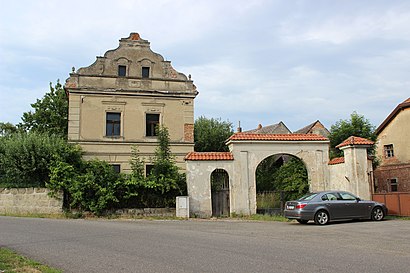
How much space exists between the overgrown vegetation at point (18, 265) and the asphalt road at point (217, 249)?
1.17 ft

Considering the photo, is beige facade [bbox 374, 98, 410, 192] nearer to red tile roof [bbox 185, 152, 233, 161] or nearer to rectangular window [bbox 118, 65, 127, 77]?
red tile roof [bbox 185, 152, 233, 161]

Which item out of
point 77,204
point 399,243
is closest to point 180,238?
point 399,243

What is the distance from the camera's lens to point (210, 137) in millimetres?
40938

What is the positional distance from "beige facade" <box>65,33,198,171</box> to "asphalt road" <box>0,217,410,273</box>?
12.3m

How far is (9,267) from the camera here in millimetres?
7316

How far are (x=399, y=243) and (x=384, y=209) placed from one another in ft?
23.3

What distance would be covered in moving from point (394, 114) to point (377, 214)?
1828 cm

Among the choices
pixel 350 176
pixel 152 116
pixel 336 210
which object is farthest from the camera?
pixel 152 116

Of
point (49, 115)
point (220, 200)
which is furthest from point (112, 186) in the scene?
point (49, 115)

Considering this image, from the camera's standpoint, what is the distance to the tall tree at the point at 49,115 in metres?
34.4

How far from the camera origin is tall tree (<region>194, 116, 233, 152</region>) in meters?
40.7

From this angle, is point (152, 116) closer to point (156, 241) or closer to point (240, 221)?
point (240, 221)

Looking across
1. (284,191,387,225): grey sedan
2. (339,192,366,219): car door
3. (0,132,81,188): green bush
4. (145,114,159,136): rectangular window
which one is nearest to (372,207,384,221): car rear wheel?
(284,191,387,225): grey sedan

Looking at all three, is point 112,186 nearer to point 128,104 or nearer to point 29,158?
point 29,158
